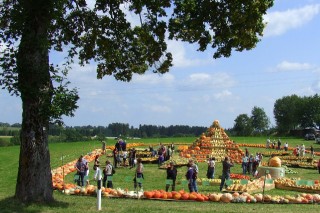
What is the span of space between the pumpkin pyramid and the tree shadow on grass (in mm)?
27494

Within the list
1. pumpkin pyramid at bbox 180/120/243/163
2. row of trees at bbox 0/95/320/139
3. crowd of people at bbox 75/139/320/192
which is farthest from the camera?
Result: row of trees at bbox 0/95/320/139

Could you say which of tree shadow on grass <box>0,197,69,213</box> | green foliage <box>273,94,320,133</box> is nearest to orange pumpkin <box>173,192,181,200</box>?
tree shadow on grass <box>0,197,69,213</box>

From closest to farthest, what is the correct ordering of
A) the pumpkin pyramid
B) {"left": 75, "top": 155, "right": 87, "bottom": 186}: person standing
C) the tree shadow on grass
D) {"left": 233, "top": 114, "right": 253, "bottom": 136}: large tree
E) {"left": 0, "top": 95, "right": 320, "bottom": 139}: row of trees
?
the tree shadow on grass → {"left": 75, "top": 155, "right": 87, "bottom": 186}: person standing → the pumpkin pyramid → {"left": 0, "top": 95, "right": 320, "bottom": 139}: row of trees → {"left": 233, "top": 114, "right": 253, "bottom": 136}: large tree

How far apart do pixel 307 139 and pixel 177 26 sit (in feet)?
219

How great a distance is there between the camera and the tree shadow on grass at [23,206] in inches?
540

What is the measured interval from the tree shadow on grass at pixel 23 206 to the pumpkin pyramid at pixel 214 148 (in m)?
27.5

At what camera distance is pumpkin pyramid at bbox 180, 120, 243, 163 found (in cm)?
4241

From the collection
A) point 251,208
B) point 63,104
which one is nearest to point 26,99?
point 63,104

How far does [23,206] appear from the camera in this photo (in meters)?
14.3

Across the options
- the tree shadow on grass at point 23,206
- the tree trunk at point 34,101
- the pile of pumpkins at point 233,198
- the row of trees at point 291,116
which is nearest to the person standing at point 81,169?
the pile of pumpkins at point 233,198

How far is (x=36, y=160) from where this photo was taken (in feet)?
48.2

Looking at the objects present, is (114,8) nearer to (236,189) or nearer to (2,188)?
(236,189)

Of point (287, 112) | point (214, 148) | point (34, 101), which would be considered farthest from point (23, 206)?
point (287, 112)

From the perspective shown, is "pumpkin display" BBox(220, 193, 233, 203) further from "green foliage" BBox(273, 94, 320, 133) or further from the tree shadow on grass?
"green foliage" BBox(273, 94, 320, 133)
